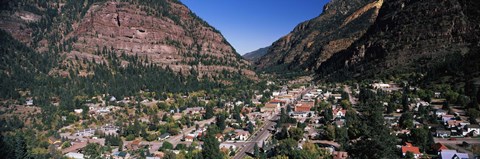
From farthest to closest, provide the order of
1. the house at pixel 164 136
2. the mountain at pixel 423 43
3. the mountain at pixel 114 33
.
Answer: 1. the mountain at pixel 114 33
2. the mountain at pixel 423 43
3. the house at pixel 164 136

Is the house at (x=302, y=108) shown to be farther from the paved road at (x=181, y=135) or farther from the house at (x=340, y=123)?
the paved road at (x=181, y=135)

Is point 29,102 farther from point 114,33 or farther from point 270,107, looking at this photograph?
point 114,33

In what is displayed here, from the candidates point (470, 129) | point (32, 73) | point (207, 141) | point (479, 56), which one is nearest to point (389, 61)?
point (479, 56)

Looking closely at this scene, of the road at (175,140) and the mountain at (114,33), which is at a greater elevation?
the mountain at (114,33)

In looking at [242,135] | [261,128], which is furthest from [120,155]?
[261,128]

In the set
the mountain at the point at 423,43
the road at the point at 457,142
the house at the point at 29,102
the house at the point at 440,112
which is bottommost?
the road at the point at 457,142

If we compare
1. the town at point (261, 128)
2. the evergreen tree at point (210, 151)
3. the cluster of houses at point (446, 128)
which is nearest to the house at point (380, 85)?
the town at point (261, 128)

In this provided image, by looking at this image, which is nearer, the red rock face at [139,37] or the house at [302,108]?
the house at [302,108]

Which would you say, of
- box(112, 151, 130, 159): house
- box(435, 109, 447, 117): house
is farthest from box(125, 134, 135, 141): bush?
box(435, 109, 447, 117): house
